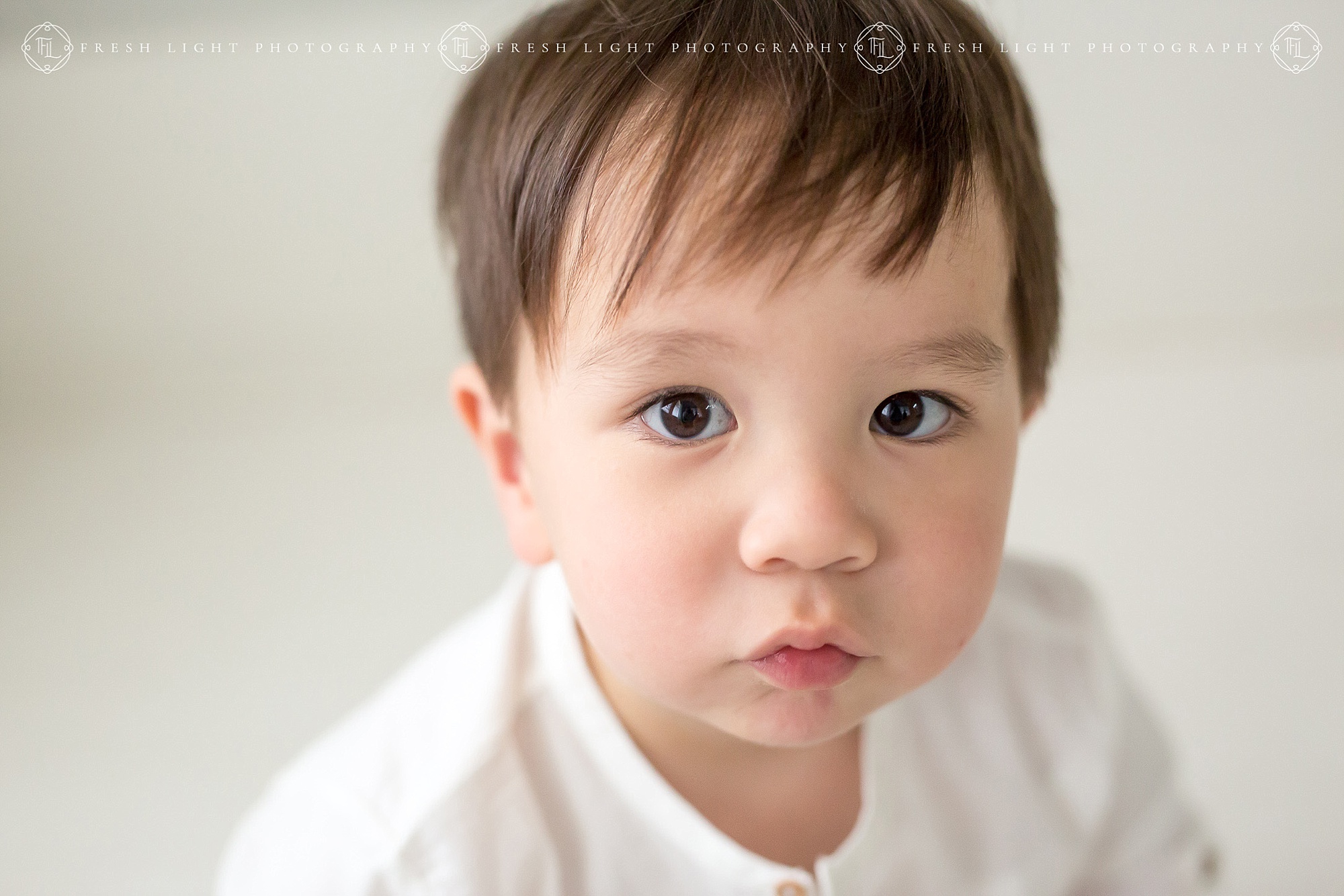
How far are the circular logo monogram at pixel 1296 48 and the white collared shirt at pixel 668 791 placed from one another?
748 mm

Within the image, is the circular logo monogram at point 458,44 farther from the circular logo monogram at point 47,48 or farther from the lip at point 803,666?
the lip at point 803,666

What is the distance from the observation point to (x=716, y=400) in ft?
1.61

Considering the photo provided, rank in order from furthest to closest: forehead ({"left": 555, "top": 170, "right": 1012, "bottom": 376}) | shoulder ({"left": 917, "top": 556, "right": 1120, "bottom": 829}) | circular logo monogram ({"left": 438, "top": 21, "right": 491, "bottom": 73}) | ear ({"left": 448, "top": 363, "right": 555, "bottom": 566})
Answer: circular logo monogram ({"left": 438, "top": 21, "right": 491, "bottom": 73}) < shoulder ({"left": 917, "top": 556, "right": 1120, "bottom": 829}) < ear ({"left": 448, "top": 363, "right": 555, "bottom": 566}) < forehead ({"left": 555, "top": 170, "right": 1012, "bottom": 376})

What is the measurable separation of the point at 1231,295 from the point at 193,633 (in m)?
1.14

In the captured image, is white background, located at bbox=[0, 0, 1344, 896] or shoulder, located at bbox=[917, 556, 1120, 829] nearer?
shoulder, located at bbox=[917, 556, 1120, 829]

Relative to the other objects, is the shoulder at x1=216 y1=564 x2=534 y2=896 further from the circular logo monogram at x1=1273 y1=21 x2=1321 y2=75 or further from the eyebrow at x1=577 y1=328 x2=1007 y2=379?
the circular logo monogram at x1=1273 y1=21 x2=1321 y2=75

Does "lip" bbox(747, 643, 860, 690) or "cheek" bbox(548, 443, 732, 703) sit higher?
"cheek" bbox(548, 443, 732, 703)

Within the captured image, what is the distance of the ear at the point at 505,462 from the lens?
0.60 m

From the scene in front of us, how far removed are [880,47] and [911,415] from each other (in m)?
0.15

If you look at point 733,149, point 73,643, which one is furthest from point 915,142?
point 73,643

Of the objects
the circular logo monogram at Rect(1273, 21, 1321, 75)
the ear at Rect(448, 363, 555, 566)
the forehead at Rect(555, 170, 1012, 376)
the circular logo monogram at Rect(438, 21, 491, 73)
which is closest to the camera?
the forehead at Rect(555, 170, 1012, 376)

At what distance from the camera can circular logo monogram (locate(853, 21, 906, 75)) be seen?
0.50 meters

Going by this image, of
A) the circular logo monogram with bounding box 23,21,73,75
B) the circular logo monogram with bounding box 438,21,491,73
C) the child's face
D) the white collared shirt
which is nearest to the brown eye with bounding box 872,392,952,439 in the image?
the child's face

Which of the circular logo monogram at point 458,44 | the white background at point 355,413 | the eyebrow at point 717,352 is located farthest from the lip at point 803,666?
the circular logo monogram at point 458,44
